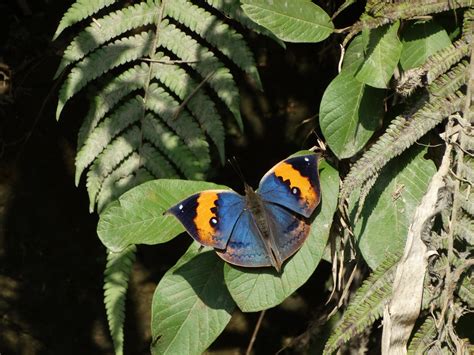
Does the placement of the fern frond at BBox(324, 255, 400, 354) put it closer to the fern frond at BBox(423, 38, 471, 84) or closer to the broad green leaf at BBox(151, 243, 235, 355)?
the broad green leaf at BBox(151, 243, 235, 355)

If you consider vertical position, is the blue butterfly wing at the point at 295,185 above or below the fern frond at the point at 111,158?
above

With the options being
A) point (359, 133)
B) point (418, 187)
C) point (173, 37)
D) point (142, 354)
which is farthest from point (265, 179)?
point (142, 354)

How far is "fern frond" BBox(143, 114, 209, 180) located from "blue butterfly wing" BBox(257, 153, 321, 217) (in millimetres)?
409

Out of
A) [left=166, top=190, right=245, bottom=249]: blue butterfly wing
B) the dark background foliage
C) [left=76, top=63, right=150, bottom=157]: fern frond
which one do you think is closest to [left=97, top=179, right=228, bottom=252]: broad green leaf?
[left=166, top=190, right=245, bottom=249]: blue butterfly wing

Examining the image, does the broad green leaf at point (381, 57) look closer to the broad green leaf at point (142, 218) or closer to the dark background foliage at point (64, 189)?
the broad green leaf at point (142, 218)

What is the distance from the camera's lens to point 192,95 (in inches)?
78.5

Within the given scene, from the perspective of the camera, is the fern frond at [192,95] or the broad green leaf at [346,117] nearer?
the broad green leaf at [346,117]

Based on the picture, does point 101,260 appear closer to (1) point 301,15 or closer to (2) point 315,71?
(2) point 315,71

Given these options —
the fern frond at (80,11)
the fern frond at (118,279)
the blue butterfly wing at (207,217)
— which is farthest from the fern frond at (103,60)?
the blue butterfly wing at (207,217)

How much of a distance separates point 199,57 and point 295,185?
627 millimetres

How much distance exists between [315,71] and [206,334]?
1.22 m

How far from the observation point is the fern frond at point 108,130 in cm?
196

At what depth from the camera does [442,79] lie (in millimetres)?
1569

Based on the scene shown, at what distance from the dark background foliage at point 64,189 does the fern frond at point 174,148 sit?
20.2 inches
